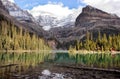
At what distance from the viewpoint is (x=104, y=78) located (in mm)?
52094

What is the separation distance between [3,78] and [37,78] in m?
6.65

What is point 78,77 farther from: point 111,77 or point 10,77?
point 10,77

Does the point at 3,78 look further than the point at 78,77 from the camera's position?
No

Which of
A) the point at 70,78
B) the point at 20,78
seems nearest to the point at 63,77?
the point at 70,78

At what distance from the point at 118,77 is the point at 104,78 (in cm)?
332

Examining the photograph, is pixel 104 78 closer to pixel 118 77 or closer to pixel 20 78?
pixel 118 77

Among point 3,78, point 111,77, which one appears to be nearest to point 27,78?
point 3,78

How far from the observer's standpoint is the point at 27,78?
170 ft

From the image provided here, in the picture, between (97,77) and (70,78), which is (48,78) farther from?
(97,77)

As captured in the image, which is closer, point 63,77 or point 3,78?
point 3,78

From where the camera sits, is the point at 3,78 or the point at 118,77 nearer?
the point at 3,78

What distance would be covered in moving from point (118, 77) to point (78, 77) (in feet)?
26.3

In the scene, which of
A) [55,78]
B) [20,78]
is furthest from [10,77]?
[55,78]

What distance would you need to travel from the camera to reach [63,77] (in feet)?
178
